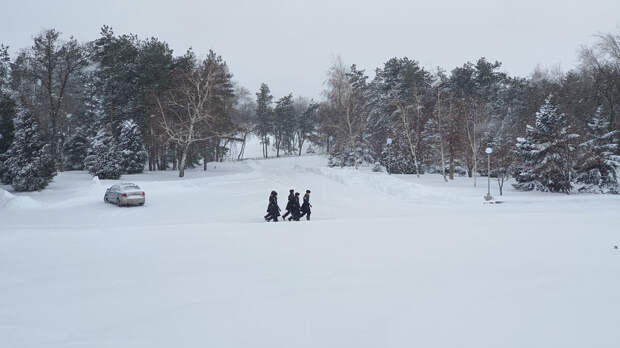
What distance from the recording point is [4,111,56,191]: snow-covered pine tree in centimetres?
3123

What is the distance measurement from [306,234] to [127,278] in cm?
647

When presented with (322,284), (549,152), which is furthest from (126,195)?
(549,152)

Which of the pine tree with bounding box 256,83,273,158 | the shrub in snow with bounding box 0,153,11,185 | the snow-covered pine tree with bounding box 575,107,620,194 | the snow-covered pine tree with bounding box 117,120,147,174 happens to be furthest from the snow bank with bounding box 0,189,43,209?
the pine tree with bounding box 256,83,273,158

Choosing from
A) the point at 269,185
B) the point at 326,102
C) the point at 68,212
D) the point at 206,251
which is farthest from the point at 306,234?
the point at 326,102

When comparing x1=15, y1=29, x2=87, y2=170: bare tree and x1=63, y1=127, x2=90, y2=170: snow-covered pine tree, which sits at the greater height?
x1=15, y1=29, x2=87, y2=170: bare tree

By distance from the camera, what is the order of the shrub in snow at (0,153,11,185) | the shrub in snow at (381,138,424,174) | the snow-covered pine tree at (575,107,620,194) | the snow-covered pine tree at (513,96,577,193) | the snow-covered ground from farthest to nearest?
the shrub in snow at (381,138,424,174) → the shrub in snow at (0,153,11,185) → the snow-covered pine tree at (575,107,620,194) → the snow-covered pine tree at (513,96,577,193) → the snow-covered ground

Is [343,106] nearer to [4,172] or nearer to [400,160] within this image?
[400,160]

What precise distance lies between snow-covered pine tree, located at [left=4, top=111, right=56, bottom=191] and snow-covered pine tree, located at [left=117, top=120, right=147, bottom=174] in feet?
35.8

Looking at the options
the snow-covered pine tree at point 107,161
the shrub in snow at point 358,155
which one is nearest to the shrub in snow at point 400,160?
the shrub in snow at point 358,155

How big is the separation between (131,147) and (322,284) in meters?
43.8

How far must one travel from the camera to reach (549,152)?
29.3m

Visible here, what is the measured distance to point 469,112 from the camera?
40.3m

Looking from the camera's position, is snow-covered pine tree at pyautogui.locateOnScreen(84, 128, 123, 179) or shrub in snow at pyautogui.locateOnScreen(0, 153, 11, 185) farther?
snow-covered pine tree at pyautogui.locateOnScreen(84, 128, 123, 179)

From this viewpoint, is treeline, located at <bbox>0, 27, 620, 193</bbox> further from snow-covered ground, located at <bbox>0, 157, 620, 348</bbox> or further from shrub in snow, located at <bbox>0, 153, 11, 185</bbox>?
snow-covered ground, located at <bbox>0, 157, 620, 348</bbox>
